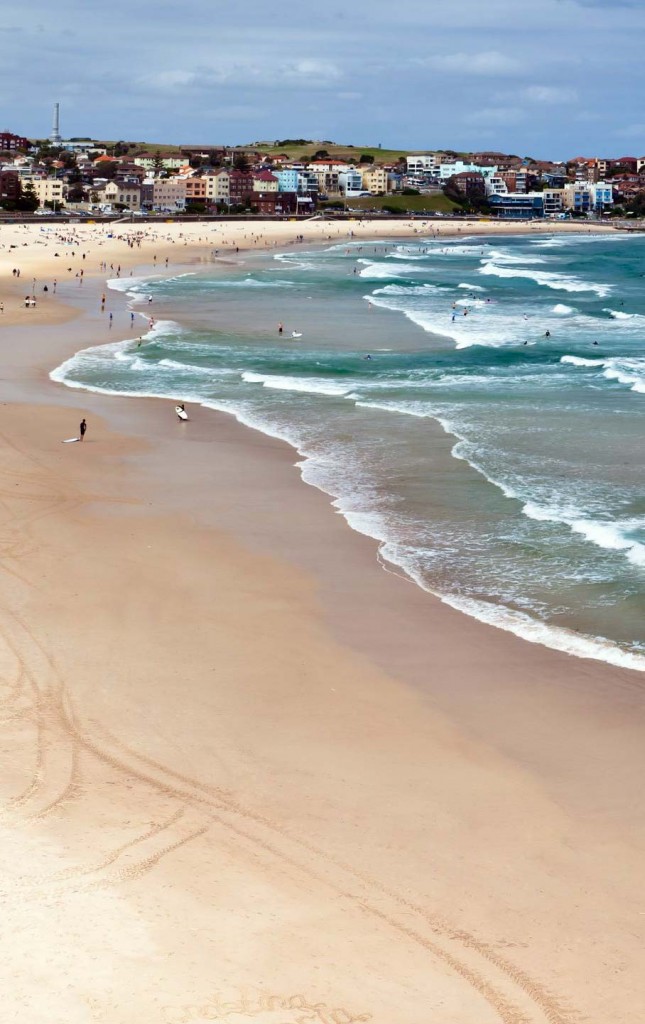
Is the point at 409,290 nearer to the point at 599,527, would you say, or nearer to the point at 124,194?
the point at 599,527

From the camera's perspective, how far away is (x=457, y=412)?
32344 millimetres

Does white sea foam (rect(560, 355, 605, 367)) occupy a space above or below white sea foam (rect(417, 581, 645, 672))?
above

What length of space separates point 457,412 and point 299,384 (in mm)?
5862

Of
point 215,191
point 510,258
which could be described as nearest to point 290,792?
point 510,258

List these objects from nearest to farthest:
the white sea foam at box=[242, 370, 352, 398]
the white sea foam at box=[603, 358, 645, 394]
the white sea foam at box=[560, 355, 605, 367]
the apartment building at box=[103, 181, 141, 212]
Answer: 1. the white sea foam at box=[242, 370, 352, 398]
2. the white sea foam at box=[603, 358, 645, 394]
3. the white sea foam at box=[560, 355, 605, 367]
4. the apartment building at box=[103, 181, 141, 212]

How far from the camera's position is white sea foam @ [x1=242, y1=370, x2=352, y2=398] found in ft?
115

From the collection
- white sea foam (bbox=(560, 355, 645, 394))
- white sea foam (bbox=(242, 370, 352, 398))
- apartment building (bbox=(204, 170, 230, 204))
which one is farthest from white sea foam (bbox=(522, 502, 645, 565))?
apartment building (bbox=(204, 170, 230, 204))

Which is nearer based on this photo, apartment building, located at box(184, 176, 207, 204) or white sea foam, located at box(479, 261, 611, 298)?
white sea foam, located at box(479, 261, 611, 298)

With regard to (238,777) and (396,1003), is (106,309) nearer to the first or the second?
(238,777)

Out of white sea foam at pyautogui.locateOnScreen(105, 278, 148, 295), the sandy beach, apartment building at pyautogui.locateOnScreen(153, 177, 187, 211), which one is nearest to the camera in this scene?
the sandy beach

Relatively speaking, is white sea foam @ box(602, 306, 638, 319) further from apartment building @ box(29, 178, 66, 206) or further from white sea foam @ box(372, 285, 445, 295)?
apartment building @ box(29, 178, 66, 206)

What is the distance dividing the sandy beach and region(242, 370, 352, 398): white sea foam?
13.6 metres

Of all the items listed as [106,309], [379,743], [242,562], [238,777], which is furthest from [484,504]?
[106,309]

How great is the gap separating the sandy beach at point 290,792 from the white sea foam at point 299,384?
44.8 ft
